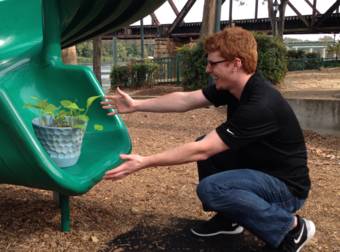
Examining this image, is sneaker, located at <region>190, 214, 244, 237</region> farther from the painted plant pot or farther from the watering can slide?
the painted plant pot

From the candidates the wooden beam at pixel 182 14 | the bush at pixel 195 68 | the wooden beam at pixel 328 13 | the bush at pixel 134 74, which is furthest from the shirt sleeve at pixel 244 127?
the wooden beam at pixel 182 14

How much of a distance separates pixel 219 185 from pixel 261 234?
1.04ft

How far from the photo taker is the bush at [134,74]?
14242mm

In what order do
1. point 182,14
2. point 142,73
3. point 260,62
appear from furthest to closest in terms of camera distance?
point 182,14 → point 142,73 → point 260,62

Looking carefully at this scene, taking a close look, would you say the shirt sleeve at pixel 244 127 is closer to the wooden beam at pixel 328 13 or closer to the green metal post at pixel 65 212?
the green metal post at pixel 65 212

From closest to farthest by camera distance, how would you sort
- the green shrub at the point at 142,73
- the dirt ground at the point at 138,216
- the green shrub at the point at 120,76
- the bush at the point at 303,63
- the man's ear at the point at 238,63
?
the man's ear at the point at 238,63, the dirt ground at the point at 138,216, the green shrub at the point at 142,73, the green shrub at the point at 120,76, the bush at the point at 303,63

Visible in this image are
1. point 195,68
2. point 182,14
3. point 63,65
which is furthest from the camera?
point 182,14

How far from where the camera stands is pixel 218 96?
2.71m

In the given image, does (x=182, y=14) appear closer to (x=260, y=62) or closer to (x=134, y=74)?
(x=134, y=74)

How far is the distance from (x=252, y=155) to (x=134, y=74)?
12164 mm

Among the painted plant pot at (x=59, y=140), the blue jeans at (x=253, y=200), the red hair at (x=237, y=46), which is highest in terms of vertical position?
the red hair at (x=237, y=46)

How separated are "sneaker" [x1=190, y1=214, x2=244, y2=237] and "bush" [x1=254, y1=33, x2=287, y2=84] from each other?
24.6 ft

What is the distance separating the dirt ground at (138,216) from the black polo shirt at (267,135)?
0.48 m

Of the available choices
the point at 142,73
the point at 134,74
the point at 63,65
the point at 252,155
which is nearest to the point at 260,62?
the point at 142,73
